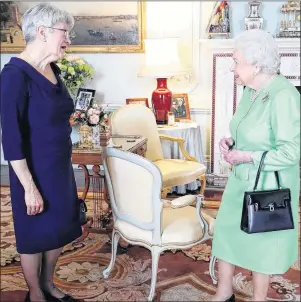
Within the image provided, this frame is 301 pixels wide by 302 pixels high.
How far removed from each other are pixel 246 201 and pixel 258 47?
1.55 ft

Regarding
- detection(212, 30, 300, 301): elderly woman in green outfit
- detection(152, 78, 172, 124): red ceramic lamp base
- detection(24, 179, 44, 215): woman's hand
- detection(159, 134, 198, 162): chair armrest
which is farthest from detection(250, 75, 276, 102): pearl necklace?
detection(152, 78, 172, 124): red ceramic lamp base

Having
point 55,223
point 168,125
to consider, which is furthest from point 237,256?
point 168,125

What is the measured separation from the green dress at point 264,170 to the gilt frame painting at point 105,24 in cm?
210

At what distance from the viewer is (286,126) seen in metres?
1.35

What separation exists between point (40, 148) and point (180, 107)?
203cm

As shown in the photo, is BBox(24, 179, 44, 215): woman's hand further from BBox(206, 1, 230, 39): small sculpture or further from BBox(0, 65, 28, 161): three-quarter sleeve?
BBox(206, 1, 230, 39): small sculpture

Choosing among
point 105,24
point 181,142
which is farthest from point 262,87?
point 105,24

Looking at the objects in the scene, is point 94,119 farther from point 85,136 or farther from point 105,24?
point 105,24

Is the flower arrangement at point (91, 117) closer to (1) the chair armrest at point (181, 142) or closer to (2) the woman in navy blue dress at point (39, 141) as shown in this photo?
(2) the woman in navy blue dress at point (39, 141)

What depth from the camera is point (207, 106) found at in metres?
3.49

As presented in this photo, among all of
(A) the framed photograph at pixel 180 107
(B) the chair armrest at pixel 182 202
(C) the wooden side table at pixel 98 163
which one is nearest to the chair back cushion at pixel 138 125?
(C) the wooden side table at pixel 98 163

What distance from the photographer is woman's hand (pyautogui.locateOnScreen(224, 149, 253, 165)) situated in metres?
1.45

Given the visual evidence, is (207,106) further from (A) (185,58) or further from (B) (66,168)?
(B) (66,168)

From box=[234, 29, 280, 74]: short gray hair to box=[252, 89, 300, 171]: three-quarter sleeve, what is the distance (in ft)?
0.35
